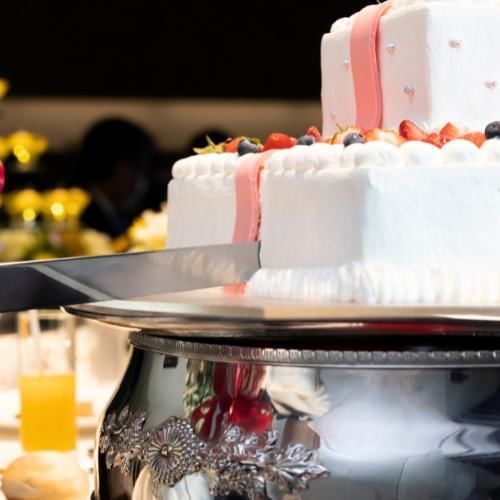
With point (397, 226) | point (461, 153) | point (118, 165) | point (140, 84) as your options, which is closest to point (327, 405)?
point (397, 226)

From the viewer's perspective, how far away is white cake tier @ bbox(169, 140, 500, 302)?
1.39m

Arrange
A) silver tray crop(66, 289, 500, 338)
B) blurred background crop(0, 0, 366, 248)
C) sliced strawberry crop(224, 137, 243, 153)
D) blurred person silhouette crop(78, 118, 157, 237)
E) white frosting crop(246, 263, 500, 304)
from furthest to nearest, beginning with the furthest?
1. blurred background crop(0, 0, 366, 248)
2. blurred person silhouette crop(78, 118, 157, 237)
3. sliced strawberry crop(224, 137, 243, 153)
4. white frosting crop(246, 263, 500, 304)
5. silver tray crop(66, 289, 500, 338)

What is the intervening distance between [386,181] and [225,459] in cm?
40

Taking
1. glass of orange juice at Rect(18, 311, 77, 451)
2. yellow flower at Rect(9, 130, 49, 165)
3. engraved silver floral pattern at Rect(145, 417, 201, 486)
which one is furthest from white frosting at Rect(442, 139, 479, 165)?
yellow flower at Rect(9, 130, 49, 165)

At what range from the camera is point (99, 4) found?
7.98 metres

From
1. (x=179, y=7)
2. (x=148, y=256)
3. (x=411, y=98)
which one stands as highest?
(x=179, y=7)

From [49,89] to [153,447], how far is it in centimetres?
722

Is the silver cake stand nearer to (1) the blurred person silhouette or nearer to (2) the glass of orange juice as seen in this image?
(2) the glass of orange juice

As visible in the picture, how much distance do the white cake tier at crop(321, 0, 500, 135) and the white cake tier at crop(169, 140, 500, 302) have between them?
0.78 ft

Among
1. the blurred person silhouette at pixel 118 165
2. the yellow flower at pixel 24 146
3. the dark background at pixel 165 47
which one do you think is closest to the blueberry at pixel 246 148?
the yellow flower at pixel 24 146

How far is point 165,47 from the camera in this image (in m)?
8.22

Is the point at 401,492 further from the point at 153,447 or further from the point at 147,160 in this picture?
the point at 147,160

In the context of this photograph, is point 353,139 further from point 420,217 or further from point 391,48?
point 391,48

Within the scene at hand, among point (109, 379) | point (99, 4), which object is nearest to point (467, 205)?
point (109, 379)
